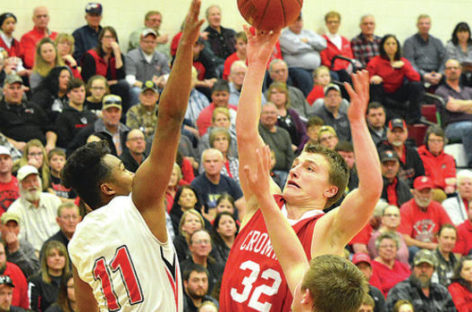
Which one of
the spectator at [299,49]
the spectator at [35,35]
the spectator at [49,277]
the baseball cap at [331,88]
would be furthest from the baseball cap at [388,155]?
the spectator at [35,35]

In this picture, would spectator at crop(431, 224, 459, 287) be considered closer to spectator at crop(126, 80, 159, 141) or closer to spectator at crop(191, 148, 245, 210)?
spectator at crop(191, 148, 245, 210)

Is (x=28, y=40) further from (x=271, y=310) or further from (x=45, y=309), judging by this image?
(x=271, y=310)

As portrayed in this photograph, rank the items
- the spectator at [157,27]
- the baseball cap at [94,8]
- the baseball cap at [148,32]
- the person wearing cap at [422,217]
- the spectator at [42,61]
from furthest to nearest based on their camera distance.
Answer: the spectator at [157,27], the baseball cap at [94,8], the baseball cap at [148,32], the spectator at [42,61], the person wearing cap at [422,217]

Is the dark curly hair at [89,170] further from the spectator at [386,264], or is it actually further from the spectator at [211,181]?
the spectator at [386,264]

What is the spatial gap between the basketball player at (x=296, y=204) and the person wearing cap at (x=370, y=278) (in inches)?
207

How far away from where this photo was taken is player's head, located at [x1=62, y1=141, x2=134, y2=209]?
→ 4.44 m

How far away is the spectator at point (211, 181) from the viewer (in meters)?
11.1

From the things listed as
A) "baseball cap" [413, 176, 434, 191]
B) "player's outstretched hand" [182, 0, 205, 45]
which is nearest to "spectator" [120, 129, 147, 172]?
"baseball cap" [413, 176, 434, 191]

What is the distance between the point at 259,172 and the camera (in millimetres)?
4109

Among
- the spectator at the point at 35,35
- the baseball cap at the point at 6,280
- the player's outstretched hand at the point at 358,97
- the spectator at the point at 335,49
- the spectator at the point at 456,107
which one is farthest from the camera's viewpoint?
the spectator at the point at 335,49

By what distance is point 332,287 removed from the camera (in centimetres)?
355

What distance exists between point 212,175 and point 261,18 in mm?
6280

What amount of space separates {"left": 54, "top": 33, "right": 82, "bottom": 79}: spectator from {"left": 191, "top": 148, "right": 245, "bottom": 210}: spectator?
9.36 ft

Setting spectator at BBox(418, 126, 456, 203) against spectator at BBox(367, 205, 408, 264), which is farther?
spectator at BBox(418, 126, 456, 203)
